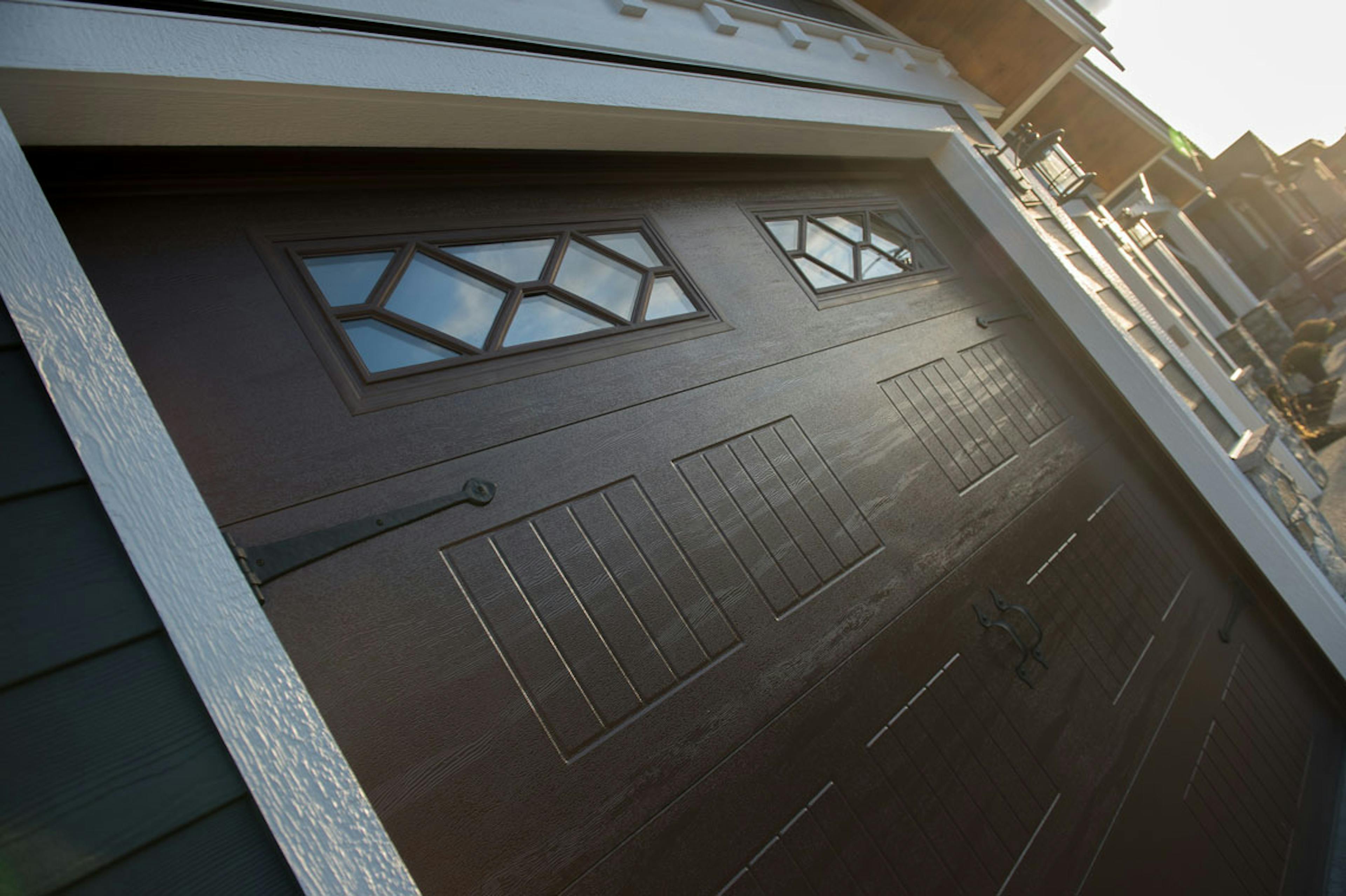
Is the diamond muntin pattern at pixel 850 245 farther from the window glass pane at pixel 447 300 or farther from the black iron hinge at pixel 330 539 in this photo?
the black iron hinge at pixel 330 539

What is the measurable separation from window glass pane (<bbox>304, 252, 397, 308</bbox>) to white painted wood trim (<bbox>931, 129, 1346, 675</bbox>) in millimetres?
2869

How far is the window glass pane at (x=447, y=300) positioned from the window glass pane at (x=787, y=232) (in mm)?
1167

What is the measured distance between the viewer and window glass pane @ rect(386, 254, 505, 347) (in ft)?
5.43

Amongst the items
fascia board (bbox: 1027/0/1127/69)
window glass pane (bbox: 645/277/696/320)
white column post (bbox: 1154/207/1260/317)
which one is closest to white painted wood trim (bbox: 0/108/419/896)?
window glass pane (bbox: 645/277/696/320)

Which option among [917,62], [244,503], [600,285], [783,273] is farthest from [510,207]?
[917,62]

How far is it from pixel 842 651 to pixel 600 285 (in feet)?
3.70

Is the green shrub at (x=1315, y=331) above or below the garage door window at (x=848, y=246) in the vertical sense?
below

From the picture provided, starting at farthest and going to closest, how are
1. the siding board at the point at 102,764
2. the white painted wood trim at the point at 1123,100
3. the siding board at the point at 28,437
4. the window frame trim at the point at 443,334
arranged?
the white painted wood trim at the point at 1123,100
the window frame trim at the point at 443,334
the siding board at the point at 28,437
the siding board at the point at 102,764

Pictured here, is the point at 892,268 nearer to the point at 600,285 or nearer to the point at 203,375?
the point at 600,285

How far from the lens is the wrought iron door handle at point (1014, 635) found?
2.12 m

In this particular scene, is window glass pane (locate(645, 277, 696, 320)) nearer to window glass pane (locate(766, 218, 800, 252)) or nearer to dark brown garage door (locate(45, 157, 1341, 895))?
dark brown garage door (locate(45, 157, 1341, 895))

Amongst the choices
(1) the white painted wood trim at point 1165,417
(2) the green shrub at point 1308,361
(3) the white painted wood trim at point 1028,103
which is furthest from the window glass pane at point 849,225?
(2) the green shrub at point 1308,361

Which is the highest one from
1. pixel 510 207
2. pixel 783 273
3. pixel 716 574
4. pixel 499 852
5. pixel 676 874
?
pixel 510 207

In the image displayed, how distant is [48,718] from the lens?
73 centimetres
